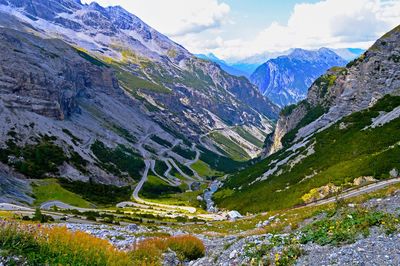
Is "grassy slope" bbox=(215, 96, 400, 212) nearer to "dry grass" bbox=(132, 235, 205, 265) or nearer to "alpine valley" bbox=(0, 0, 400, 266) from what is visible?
"alpine valley" bbox=(0, 0, 400, 266)

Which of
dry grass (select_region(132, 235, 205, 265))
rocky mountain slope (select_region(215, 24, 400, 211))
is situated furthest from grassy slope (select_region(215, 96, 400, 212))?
dry grass (select_region(132, 235, 205, 265))

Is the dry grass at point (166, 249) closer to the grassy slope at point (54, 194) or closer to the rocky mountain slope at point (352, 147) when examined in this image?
the rocky mountain slope at point (352, 147)

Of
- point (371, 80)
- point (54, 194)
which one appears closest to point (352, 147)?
point (371, 80)

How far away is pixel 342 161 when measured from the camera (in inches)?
2721

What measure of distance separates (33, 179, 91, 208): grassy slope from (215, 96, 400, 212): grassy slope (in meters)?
47.3

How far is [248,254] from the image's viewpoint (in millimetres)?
16000

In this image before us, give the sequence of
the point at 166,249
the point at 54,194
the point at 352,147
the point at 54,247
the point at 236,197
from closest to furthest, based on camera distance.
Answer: the point at 54,247
the point at 166,249
the point at 352,147
the point at 236,197
the point at 54,194

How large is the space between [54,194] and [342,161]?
88.2 meters

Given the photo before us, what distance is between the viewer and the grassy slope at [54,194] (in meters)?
109

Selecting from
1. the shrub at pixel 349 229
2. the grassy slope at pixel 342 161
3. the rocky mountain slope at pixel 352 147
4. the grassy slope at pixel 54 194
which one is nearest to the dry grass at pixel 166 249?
the shrub at pixel 349 229

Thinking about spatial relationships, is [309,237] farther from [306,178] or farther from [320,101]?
[320,101]

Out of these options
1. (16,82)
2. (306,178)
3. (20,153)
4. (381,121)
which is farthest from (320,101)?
(16,82)

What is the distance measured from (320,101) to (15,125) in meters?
143

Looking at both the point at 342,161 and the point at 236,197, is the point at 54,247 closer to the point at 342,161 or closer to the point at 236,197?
the point at 342,161
